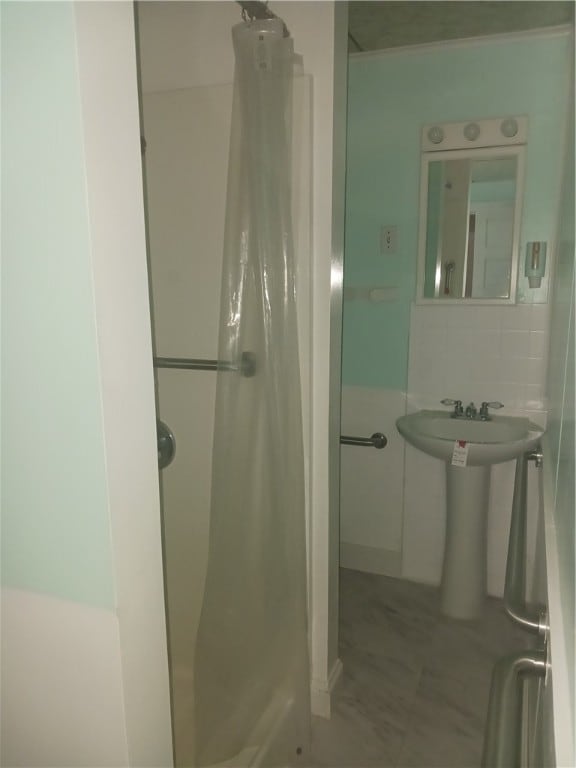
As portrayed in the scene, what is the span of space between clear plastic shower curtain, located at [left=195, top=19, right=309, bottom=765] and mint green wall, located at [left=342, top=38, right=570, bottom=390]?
41.9 inches

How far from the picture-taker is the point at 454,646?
210cm

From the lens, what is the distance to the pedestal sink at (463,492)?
2111mm

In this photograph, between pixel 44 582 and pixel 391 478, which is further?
pixel 391 478

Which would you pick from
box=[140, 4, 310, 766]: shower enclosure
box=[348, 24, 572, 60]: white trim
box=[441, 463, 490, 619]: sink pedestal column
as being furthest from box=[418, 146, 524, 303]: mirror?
box=[140, 4, 310, 766]: shower enclosure

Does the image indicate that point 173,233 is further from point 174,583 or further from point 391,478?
point 391,478

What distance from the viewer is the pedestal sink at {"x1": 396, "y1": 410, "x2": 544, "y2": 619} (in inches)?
83.1

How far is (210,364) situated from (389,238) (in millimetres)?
1196

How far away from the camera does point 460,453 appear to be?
198 cm

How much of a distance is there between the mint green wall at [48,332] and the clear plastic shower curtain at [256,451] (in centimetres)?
66

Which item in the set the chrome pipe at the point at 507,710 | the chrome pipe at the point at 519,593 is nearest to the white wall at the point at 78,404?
the chrome pipe at the point at 507,710

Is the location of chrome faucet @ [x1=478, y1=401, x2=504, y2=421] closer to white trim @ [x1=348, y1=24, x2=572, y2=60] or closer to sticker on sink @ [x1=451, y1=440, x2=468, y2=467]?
sticker on sink @ [x1=451, y1=440, x2=468, y2=467]

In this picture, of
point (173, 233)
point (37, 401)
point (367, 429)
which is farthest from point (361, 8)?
→ point (37, 401)

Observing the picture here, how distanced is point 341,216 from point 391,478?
137 cm

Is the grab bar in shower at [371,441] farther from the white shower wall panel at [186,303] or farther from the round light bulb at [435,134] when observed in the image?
the round light bulb at [435,134]
